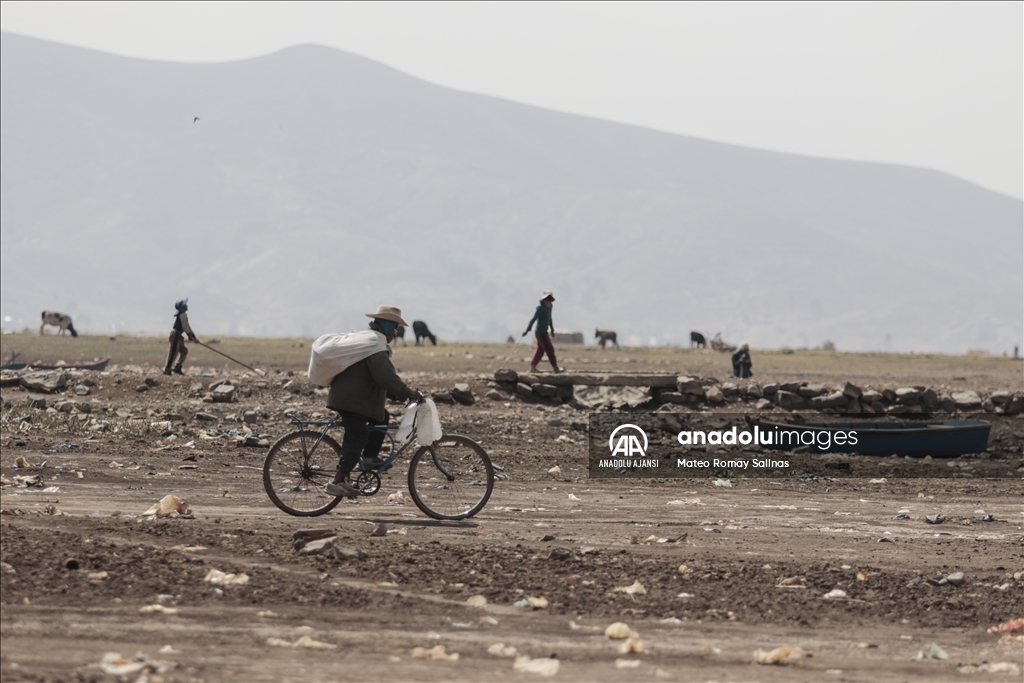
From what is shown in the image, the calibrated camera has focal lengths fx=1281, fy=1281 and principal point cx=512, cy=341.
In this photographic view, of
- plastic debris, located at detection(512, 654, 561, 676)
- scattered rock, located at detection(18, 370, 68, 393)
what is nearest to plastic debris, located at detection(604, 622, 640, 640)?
plastic debris, located at detection(512, 654, 561, 676)

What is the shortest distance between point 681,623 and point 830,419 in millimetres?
16582

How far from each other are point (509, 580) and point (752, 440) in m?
11.8

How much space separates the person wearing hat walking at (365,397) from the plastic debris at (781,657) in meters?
4.17

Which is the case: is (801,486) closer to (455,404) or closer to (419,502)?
(419,502)

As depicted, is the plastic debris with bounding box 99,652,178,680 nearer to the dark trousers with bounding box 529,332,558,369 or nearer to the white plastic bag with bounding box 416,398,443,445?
the white plastic bag with bounding box 416,398,443,445

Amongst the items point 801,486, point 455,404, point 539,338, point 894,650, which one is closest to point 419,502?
point 894,650

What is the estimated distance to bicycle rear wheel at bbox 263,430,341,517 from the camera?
36.3 feet

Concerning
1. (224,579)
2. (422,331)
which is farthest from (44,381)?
(422,331)

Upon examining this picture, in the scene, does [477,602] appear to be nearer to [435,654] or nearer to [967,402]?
[435,654]

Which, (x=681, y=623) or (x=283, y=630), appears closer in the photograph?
(x=283, y=630)

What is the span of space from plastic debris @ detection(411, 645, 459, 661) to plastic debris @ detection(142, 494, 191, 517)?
436cm

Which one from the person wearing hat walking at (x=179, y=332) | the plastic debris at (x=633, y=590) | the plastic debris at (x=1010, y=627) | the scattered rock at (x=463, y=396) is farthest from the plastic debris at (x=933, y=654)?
the person wearing hat walking at (x=179, y=332)

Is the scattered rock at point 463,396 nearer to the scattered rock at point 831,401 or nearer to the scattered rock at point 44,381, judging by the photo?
Result: the scattered rock at point 831,401

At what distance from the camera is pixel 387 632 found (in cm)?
747
